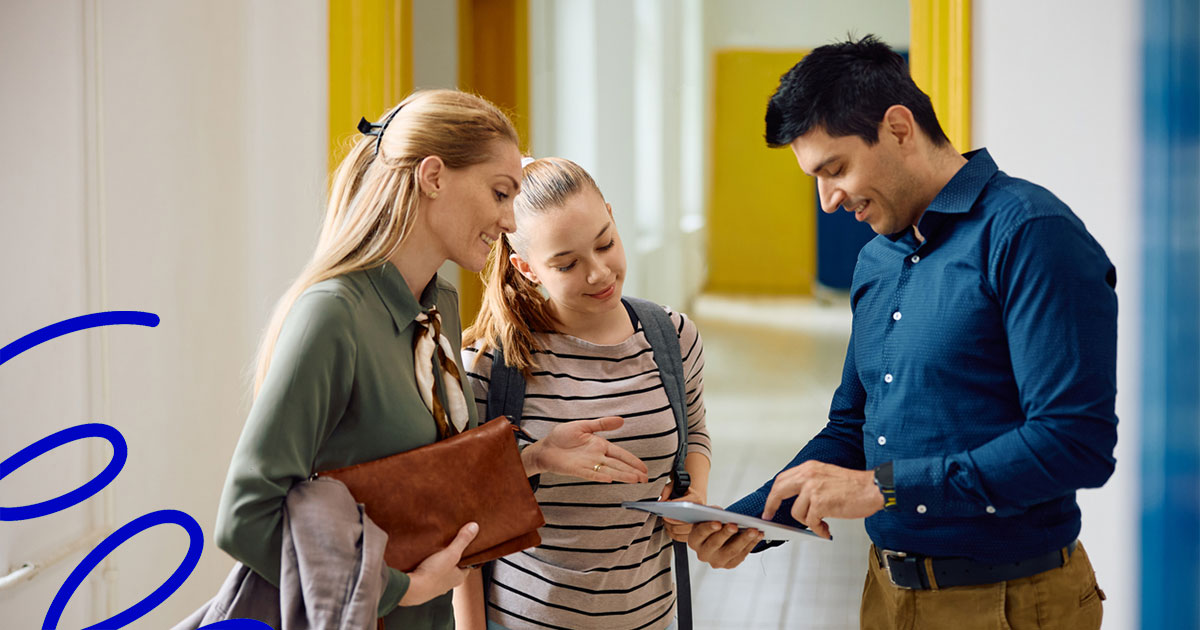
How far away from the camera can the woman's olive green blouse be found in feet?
4.04

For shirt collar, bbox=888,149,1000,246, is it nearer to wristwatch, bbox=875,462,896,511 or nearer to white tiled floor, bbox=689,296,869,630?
wristwatch, bbox=875,462,896,511

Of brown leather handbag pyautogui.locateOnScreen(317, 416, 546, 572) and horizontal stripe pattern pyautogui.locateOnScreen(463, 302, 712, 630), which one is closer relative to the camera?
brown leather handbag pyautogui.locateOnScreen(317, 416, 546, 572)

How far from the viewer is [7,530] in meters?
2.03

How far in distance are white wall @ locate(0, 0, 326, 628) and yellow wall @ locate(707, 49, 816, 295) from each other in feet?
33.6

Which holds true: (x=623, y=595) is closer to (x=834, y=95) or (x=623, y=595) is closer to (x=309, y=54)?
(x=834, y=95)

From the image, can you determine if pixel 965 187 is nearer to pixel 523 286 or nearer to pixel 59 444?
pixel 523 286

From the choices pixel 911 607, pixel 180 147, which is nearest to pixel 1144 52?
pixel 911 607

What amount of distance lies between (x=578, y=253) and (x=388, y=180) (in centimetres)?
44

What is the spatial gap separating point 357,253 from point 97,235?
115cm

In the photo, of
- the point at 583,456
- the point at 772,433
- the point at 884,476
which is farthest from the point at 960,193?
the point at 772,433

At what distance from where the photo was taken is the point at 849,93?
5.07 feet

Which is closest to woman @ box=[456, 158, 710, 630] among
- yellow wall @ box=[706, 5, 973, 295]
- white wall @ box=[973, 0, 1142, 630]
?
white wall @ box=[973, 0, 1142, 630]

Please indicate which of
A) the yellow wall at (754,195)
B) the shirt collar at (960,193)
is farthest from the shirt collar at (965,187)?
the yellow wall at (754,195)

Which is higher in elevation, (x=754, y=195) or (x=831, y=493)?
(x=754, y=195)
